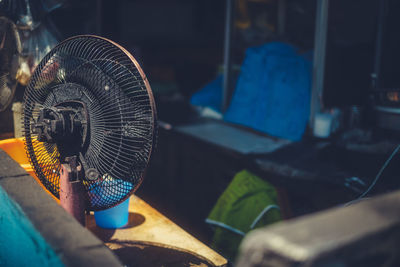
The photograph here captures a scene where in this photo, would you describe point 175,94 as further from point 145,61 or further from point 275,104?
point 275,104

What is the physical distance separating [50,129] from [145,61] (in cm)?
681

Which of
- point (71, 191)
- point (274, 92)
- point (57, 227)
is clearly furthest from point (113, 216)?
point (274, 92)

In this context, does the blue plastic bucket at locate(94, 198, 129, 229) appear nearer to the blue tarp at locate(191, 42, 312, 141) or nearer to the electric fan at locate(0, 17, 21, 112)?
the electric fan at locate(0, 17, 21, 112)

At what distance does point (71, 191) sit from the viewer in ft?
6.39

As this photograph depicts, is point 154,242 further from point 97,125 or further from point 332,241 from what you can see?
point 332,241

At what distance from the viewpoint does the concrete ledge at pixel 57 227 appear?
145cm

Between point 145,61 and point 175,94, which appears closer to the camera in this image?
point 175,94

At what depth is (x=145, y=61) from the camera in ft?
27.9

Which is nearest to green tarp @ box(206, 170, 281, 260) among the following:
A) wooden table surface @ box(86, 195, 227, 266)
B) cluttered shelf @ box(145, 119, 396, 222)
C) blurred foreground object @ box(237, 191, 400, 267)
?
cluttered shelf @ box(145, 119, 396, 222)

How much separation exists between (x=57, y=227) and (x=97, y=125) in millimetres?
535

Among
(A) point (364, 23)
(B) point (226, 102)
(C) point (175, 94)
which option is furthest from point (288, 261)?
(C) point (175, 94)

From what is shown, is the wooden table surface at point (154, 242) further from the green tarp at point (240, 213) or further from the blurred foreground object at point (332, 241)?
the blurred foreground object at point (332, 241)

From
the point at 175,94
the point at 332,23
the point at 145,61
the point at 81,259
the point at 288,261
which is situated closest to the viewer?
the point at 288,261

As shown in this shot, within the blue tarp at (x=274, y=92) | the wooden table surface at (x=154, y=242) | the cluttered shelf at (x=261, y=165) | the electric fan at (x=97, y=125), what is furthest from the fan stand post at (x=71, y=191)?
the blue tarp at (x=274, y=92)
